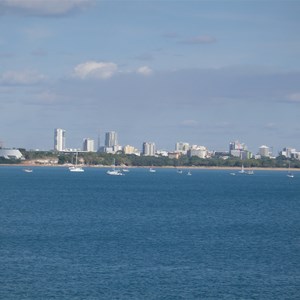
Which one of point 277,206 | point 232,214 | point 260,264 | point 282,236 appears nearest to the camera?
point 260,264

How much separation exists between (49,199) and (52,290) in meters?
49.9

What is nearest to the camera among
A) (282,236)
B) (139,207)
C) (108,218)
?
(282,236)

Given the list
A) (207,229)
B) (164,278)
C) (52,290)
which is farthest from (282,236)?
(52,290)

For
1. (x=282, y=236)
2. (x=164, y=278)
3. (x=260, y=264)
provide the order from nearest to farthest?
(x=164, y=278) → (x=260, y=264) → (x=282, y=236)

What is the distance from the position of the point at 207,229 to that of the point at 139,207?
19475mm

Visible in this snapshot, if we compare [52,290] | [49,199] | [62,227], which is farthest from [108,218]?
[52,290]

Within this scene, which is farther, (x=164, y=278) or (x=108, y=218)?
(x=108, y=218)

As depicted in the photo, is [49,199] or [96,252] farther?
[49,199]

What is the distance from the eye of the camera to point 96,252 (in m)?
38.7

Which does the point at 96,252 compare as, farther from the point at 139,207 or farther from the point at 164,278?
the point at 139,207

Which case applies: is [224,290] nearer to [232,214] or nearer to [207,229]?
[207,229]

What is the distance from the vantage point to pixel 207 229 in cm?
5069

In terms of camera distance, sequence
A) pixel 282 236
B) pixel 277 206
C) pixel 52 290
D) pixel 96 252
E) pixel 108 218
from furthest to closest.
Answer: pixel 277 206 → pixel 108 218 → pixel 282 236 → pixel 96 252 → pixel 52 290

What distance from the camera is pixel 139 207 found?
69.6m
